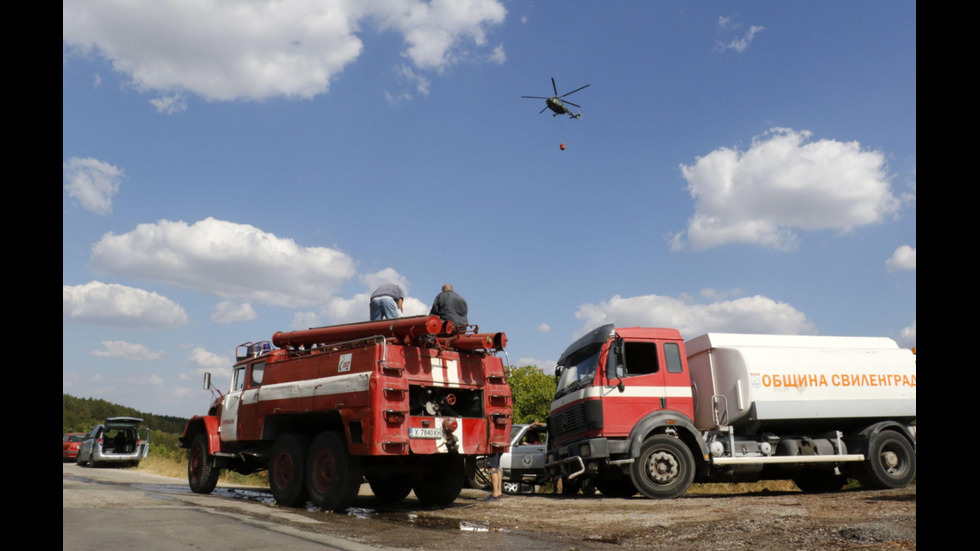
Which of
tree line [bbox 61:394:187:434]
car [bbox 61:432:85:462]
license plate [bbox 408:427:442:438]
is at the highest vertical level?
license plate [bbox 408:427:442:438]

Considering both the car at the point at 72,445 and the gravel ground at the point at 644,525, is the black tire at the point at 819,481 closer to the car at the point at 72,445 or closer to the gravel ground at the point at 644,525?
the gravel ground at the point at 644,525

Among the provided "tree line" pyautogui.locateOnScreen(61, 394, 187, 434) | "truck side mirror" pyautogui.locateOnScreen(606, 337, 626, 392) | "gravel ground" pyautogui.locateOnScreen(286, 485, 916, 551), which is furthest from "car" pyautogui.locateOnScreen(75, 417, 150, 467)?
"tree line" pyautogui.locateOnScreen(61, 394, 187, 434)

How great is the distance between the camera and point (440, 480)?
459 inches

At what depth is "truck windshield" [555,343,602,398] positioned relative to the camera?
500 inches

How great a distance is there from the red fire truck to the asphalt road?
0.87 m

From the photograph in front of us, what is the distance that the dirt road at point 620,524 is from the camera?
22.6 feet

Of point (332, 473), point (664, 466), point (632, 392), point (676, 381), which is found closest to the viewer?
point (332, 473)

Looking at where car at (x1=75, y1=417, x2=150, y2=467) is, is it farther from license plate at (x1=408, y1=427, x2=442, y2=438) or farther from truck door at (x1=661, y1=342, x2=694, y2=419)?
truck door at (x1=661, y1=342, x2=694, y2=419)

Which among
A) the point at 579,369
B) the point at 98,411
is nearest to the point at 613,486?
the point at 579,369

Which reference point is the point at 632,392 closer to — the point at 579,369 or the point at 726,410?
the point at 579,369

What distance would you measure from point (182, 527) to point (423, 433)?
3.47 m

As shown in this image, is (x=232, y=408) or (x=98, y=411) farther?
(x=98, y=411)
